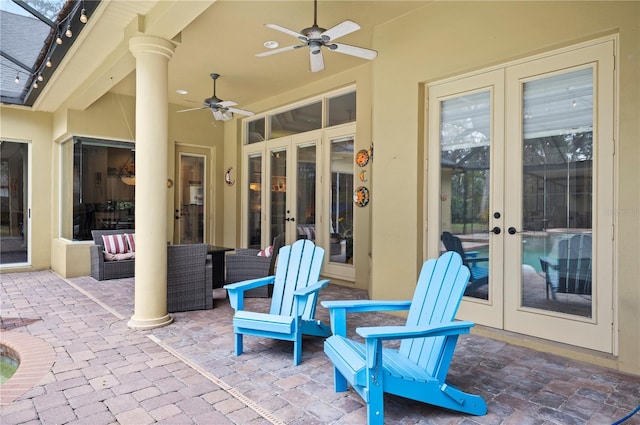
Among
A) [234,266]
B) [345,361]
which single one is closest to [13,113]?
[234,266]

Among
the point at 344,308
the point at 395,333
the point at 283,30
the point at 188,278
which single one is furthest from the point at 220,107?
the point at 395,333

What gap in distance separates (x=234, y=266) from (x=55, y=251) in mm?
4017

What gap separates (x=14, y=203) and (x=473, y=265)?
7.77 meters

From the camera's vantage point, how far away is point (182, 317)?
4160 mm

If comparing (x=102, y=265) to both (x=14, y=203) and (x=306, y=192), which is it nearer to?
(x=14, y=203)

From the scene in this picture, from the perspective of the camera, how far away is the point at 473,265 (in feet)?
12.6

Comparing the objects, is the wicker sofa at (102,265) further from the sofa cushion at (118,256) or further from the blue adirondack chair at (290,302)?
the blue adirondack chair at (290,302)

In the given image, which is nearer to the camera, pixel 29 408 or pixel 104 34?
pixel 29 408

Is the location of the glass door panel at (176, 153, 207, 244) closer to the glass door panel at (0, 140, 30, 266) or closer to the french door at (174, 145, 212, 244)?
the french door at (174, 145, 212, 244)

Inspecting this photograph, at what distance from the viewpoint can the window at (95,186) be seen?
696 cm

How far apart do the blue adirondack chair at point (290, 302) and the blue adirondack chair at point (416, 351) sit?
1.59 ft

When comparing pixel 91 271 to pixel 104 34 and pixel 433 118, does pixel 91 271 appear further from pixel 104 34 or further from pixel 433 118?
pixel 433 118

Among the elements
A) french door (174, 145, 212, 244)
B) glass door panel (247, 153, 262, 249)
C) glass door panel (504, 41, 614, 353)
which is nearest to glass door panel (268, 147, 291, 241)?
glass door panel (247, 153, 262, 249)

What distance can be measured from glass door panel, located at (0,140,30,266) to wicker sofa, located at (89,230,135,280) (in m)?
1.70
